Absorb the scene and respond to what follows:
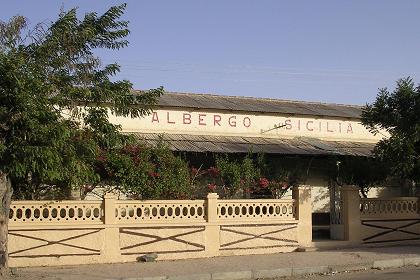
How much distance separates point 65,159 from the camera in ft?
40.8

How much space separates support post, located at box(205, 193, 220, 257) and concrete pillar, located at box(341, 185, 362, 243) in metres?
4.18

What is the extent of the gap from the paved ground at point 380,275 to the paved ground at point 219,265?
0.49 meters

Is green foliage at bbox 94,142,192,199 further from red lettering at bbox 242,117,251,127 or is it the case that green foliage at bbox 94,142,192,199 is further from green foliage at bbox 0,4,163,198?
red lettering at bbox 242,117,251,127

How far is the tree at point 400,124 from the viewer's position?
16.8 metres

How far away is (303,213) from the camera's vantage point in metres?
17.0

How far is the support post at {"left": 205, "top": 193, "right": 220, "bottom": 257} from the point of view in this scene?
51.4 ft

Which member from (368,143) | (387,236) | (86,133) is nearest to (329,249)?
(387,236)

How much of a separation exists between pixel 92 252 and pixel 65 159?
2959mm

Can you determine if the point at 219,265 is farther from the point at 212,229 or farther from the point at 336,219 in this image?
the point at 336,219

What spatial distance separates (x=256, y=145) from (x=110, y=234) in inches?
362

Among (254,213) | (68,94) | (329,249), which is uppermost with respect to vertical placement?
(68,94)

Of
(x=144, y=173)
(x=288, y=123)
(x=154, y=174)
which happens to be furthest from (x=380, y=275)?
(x=288, y=123)

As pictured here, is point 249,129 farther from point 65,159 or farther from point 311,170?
point 65,159

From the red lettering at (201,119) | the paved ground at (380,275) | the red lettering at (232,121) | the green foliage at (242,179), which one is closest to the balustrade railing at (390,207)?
the green foliage at (242,179)
